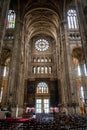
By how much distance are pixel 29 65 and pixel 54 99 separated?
10.6m

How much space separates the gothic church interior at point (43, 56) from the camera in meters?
19.0

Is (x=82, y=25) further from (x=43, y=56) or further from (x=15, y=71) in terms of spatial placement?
(x=43, y=56)

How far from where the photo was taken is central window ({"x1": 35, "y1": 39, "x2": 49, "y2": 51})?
118 feet

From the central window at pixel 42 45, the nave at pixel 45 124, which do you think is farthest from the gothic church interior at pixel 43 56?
the nave at pixel 45 124

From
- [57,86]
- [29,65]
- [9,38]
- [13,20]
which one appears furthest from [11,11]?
[57,86]

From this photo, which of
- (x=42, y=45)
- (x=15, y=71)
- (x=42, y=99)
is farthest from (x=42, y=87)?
(x=15, y=71)

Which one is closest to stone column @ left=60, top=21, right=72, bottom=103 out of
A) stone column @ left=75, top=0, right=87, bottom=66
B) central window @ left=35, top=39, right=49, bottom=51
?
stone column @ left=75, top=0, right=87, bottom=66

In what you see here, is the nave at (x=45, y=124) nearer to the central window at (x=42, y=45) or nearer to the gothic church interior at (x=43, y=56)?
the gothic church interior at (x=43, y=56)

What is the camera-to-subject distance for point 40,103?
3131 cm

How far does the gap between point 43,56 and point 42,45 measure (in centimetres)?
364

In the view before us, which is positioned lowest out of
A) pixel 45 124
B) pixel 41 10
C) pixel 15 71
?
pixel 45 124

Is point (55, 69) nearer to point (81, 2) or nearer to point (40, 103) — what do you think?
point (40, 103)

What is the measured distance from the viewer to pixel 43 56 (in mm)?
34875

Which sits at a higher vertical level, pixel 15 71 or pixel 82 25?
pixel 82 25
